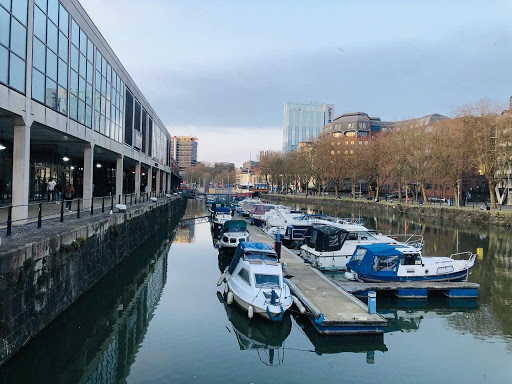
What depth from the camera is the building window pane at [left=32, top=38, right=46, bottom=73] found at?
1791 centimetres

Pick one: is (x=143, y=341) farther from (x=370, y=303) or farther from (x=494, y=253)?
(x=494, y=253)

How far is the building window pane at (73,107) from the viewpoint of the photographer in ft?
74.7

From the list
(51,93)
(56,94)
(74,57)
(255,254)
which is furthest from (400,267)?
(74,57)

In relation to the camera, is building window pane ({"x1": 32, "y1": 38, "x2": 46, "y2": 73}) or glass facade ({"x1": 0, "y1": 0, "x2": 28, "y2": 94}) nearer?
glass facade ({"x1": 0, "y1": 0, "x2": 28, "y2": 94})

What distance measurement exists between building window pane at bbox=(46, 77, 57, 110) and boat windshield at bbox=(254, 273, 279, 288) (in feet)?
39.8

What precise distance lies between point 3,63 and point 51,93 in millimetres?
4602

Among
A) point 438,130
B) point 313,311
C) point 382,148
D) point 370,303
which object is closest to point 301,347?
point 313,311

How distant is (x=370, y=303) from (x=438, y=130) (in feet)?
187

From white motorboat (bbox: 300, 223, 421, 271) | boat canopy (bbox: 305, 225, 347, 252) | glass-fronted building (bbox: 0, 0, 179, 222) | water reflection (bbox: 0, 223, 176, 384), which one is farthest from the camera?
boat canopy (bbox: 305, 225, 347, 252)

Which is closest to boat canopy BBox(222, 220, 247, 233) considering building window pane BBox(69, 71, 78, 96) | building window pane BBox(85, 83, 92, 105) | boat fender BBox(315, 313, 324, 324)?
building window pane BBox(85, 83, 92, 105)

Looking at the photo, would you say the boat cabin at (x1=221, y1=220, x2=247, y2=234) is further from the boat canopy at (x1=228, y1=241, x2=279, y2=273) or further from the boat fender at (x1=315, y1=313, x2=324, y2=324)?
the boat fender at (x1=315, y1=313, x2=324, y2=324)

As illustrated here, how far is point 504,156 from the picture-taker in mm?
55062

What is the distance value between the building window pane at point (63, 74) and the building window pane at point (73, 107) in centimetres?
95

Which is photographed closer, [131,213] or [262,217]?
[131,213]
